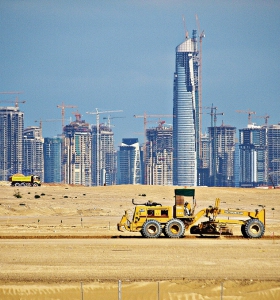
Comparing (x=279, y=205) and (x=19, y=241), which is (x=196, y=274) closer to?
(x=19, y=241)

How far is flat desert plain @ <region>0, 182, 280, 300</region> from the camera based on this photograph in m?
30.2

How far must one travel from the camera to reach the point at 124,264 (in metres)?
37.7

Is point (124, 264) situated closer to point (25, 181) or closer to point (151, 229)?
point (151, 229)

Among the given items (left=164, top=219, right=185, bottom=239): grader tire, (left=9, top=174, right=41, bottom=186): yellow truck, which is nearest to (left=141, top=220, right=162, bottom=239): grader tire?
(left=164, top=219, right=185, bottom=239): grader tire

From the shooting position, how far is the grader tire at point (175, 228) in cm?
4712

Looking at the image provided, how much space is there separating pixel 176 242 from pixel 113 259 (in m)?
7.12

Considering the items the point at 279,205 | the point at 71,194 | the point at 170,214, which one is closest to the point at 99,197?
Answer: the point at 71,194

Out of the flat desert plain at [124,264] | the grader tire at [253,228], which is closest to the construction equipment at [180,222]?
the grader tire at [253,228]

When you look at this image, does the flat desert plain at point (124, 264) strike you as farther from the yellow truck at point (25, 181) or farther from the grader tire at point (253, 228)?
the yellow truck at point (25, 181)

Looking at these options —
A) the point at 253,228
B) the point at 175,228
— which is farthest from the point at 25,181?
the point at 253,228

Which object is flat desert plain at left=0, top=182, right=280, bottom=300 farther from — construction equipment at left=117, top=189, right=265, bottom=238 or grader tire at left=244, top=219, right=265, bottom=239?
construction equipment at left=117, top=189, right=265, bottom=238

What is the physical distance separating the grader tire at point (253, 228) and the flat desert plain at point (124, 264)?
451 mm

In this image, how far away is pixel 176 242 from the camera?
150ft

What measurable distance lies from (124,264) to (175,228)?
32.9ft
